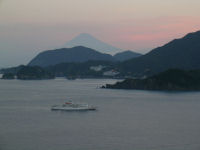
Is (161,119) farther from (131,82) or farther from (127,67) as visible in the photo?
(127,67)

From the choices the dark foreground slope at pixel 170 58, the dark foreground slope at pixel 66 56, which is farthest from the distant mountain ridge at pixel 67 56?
the dark foreground slope at pixel 170 58

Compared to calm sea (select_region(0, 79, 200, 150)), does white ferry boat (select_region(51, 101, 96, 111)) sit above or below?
above

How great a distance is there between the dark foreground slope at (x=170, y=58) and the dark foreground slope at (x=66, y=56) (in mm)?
38536

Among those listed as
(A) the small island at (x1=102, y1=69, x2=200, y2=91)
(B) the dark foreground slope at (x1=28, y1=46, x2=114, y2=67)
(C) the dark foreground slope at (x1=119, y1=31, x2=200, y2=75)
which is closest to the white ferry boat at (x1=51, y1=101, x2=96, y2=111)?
(A) the small island at (x1=102, y1=69, x2=200, y2=91)

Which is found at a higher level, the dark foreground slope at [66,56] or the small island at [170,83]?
the dark foreground slope at [66,56]

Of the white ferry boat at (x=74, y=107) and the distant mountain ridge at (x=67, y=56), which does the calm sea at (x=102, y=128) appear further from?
the distant mountain ridge at (x=67, y=56)

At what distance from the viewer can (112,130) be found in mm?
14273

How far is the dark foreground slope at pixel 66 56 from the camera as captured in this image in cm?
11028

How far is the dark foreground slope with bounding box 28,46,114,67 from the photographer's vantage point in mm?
110275

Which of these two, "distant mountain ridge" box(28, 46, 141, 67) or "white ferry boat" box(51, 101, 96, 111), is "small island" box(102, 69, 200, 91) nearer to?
"white ferry boat" box(51, 101, 96, 111)

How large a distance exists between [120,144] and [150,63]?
175 ft

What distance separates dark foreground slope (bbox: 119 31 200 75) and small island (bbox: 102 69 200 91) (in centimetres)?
1586

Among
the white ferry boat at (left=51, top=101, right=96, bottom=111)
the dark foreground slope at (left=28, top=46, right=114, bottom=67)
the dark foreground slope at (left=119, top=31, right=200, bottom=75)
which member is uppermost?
the dark foreground slope at (left=28, top=46, right=114, bottom=67)

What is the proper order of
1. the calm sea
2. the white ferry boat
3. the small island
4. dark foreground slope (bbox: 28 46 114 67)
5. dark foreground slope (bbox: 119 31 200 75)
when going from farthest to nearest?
dark foreground slope (bbox: 28 46 114 67)
dark foreground slope (bbox: 119 31 200 75)
the small island
the white ferry boat
the calm sea
